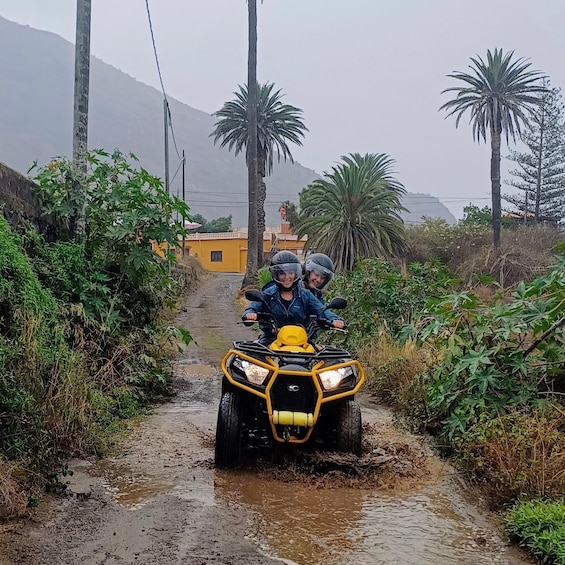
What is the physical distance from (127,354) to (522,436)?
4.53 m

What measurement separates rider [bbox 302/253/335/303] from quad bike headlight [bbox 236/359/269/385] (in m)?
1.35

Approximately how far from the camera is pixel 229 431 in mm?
5613

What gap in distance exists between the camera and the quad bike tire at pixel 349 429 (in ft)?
19.0

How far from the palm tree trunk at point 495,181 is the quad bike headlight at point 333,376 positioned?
31807mm

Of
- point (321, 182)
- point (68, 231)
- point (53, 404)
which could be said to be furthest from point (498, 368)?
point (321, 182)

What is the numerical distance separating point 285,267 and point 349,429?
1.49m

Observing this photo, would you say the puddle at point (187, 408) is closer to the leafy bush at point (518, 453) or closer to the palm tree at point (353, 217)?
the leafy bush at point (518, 453)

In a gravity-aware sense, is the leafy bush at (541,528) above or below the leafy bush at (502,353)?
below

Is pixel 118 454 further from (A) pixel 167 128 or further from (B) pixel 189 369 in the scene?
(A) pixel 167 128

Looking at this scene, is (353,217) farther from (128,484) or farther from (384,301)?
(128,484)

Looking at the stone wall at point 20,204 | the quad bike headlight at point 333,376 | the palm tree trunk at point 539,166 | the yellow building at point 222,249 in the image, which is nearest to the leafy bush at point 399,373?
the quad bike headlight at point 333,376

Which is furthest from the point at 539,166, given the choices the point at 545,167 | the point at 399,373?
the point at 399,373

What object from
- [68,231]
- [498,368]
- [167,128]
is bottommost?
[498,368]

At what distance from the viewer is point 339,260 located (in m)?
20.5
